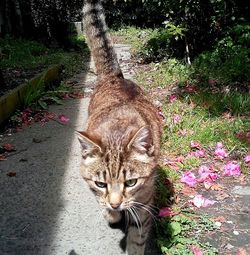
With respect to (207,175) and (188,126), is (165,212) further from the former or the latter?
(188,126)

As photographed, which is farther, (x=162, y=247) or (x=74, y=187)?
(x=74, y=187)

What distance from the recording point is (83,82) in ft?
26.1

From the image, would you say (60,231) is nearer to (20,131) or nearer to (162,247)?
(162,247)

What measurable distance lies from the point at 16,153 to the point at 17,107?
1.33m

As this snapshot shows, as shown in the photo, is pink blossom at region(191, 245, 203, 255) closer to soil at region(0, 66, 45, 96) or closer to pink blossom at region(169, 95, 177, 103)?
pink blossom at region(169, 95, 177, 103)

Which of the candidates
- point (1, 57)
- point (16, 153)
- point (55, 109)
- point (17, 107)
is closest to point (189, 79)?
point (55, 109)

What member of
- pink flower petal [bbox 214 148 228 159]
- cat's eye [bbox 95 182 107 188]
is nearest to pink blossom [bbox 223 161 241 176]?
pink flower petal [bbox 214 148 228 159]

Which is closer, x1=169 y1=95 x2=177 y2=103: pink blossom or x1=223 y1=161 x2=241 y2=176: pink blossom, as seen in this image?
x1=223 y1=161 x2=241 y2=176: pink blossom

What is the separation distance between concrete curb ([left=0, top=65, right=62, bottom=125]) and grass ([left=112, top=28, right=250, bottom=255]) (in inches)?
66.5

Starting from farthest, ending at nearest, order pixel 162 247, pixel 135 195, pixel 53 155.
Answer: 1. pixel 53 155
2. pixel 162 247
3. pixel 135 195

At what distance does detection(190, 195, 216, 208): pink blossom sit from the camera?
3.36 metres

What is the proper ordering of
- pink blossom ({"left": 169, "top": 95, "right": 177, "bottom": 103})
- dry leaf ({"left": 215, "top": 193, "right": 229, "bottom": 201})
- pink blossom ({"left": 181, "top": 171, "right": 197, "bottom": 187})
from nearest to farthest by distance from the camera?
dry leaf ({"left": 215, "top": 193, "right": 229, "bottom": 201}) < pink blossom ({"left": 181, "top": 171, "right": 197, "bottom": 187}) < pink blossom ({"left": 169, "top": 95, "right": 177, "bottom": 103})

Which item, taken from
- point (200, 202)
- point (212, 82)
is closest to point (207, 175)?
point (200, 202)

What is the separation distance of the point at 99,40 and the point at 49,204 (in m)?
1.83
